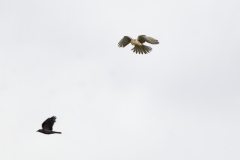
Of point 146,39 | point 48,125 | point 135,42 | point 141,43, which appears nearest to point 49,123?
point 48,125

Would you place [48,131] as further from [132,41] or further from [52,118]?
[132,41]

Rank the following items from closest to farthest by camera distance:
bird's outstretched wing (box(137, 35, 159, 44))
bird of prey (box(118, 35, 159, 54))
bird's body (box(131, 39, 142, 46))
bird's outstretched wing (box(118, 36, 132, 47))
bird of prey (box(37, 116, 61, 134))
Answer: bird's outstretched wing (box(137, 35, 159, 44)), bird of prey (box(118, 35, 159, 54)), bird of prey (box(37, 116, 61, 134)), bird's body (box(131, 39, 142, 46)), bird's outstretched wing (box(118, 36, 132, 47))

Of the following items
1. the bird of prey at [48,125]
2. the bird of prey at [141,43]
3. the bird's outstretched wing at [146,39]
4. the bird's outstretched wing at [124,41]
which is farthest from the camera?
the bird's outstretched wing at [124,41]

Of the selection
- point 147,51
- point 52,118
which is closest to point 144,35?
point 147,51

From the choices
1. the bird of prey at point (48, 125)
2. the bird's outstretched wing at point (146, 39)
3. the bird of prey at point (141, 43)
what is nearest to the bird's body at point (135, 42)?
the bird of prey at point (141, 43)

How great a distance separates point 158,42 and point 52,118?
762 centimetres

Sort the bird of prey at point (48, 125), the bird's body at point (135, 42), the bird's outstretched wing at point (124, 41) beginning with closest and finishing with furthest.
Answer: the bird of prey at point (48, 125)
the bird's body at point (135, 42)
the bird's outstretched wing at point (124, 41)

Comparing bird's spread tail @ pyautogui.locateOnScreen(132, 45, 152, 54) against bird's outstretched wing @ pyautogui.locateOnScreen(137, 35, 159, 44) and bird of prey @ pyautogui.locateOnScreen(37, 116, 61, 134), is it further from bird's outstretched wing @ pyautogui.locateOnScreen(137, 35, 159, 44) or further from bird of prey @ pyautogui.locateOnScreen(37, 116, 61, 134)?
bird of prey @ pyautogui.locateOnScreen(37, 116, 61, 134)

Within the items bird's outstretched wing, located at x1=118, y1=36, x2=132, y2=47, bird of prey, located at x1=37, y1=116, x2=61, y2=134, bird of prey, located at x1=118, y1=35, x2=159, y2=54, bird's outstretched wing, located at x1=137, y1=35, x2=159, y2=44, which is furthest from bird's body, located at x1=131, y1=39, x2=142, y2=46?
bird of prey, located at x1=37, y1=116, x2=61, y2=134

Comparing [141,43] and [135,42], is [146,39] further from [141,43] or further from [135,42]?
[135,42]

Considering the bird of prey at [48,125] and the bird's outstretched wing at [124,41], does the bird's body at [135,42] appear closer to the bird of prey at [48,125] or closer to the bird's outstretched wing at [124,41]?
the bird's outstretched wing at [124,41]

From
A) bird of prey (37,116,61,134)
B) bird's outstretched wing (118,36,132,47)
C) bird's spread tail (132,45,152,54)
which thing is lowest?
bird of prey (37,116,61,134)

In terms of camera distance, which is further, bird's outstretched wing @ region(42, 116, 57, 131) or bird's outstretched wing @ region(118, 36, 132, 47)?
bird's outstretched wing @ region(118, 36, 132, 47)

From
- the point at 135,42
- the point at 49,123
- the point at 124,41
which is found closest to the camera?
the point at 49,123
